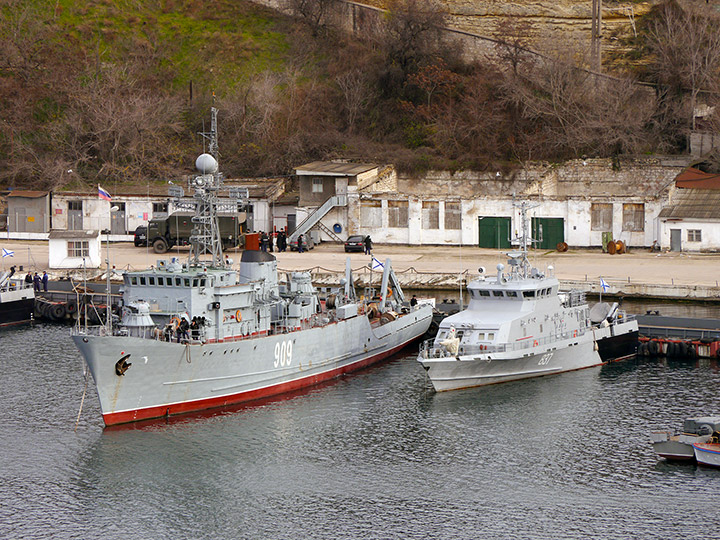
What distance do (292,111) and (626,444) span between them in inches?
2239

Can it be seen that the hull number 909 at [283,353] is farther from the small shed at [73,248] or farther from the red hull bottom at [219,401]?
the small shed at [73,248]

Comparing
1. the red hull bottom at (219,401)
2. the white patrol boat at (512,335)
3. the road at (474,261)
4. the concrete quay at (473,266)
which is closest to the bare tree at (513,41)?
the concrete quay at (473,266)

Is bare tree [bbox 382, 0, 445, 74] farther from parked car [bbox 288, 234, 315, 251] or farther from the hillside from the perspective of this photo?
parked car [bbox 288, 234, 315, 251]

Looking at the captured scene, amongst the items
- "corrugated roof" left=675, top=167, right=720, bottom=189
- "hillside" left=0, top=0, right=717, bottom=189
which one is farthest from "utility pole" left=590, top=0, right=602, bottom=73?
"corrugated roof" left=675, top=167, right=720, bottom=189

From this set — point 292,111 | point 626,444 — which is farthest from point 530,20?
point 626,444

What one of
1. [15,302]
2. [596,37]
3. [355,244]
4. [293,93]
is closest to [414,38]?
[293,93]

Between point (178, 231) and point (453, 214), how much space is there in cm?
1759

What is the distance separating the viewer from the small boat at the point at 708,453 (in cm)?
3362

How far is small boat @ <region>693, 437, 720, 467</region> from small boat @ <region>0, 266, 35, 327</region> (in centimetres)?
3765

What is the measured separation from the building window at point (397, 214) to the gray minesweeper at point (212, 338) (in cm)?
2376

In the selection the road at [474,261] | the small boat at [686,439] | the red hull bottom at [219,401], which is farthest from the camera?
the road at [474,261]

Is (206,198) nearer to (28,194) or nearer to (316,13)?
(28,194)

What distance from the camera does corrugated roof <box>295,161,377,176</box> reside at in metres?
75.1

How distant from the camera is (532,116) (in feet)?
265
